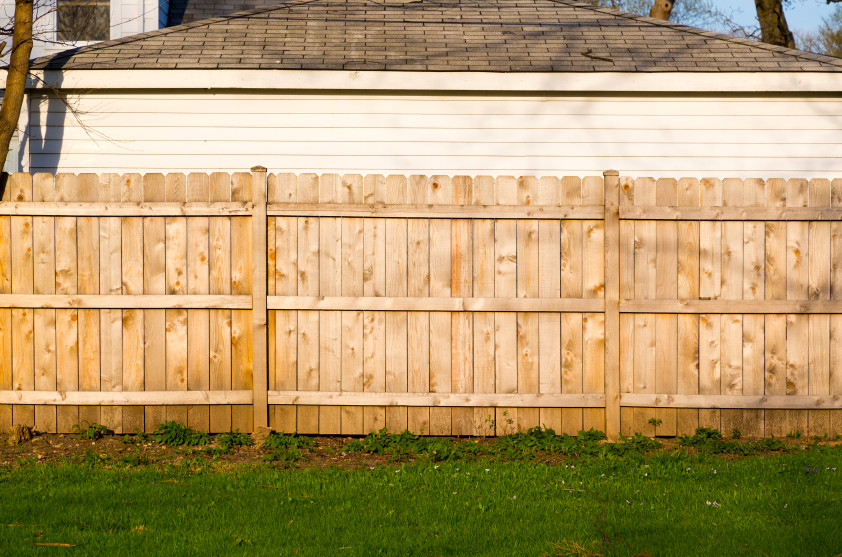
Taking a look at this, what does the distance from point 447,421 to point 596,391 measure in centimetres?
115

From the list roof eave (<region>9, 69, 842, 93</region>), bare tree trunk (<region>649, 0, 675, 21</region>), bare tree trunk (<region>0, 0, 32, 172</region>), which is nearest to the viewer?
bare tree trunk (<region>0, 0, 32, 172</region>)

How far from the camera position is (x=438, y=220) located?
18.9 feet

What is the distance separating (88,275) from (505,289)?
314cm

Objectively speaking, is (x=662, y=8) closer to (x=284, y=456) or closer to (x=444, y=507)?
(x=284, y=456)

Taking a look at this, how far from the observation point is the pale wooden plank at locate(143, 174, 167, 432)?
18.8 feet

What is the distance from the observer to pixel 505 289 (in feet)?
18.9

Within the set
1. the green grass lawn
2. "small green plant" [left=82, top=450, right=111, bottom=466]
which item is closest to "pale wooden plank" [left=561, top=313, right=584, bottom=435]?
the green grass lawn

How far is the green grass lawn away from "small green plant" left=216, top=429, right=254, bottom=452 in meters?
0.48

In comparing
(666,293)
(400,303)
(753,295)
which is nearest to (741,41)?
(753,295)

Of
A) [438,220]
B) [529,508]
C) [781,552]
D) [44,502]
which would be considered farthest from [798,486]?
[44,502]

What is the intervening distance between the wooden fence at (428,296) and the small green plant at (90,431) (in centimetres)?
24

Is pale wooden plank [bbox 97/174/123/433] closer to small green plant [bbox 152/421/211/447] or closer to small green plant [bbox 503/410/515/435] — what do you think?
small green plant [bbox 152/421/211/447]

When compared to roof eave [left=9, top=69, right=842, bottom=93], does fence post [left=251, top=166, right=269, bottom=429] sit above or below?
below

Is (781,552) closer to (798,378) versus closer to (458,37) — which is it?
(798,378)
